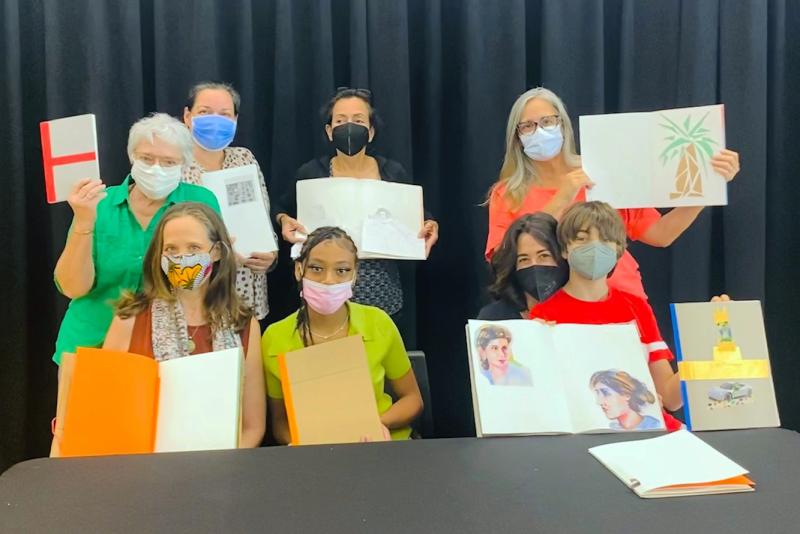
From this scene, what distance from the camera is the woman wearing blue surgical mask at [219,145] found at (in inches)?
82.5

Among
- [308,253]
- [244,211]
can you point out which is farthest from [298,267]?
[244,211]

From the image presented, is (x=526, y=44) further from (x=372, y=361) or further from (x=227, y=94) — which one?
(x=372, y=361)

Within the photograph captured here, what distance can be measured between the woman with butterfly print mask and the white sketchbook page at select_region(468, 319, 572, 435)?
0.52 metres

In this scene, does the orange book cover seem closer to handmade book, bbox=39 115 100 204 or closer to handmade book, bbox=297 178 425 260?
handmade book, bbox=39 115 100 204

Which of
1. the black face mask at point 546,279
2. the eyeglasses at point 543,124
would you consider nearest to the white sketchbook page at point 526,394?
the black face mask at point 546,279

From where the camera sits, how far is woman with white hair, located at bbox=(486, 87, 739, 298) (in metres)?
1.98

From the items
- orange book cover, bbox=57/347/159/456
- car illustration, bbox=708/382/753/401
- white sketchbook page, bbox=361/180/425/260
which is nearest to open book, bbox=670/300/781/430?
car illustration, bbox=708/382/753/401

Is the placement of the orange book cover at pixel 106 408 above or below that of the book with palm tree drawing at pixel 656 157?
below

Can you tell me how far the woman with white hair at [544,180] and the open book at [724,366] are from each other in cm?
57

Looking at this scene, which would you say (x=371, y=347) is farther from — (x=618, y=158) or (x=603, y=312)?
(x=618, y=158)

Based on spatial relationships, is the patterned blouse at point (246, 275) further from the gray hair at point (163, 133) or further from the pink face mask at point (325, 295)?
the pink face mask at point (325, 295)

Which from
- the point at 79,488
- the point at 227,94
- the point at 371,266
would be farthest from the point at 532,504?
the point at 227,94

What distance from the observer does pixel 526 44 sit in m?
2.67

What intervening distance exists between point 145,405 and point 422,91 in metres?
1.76
